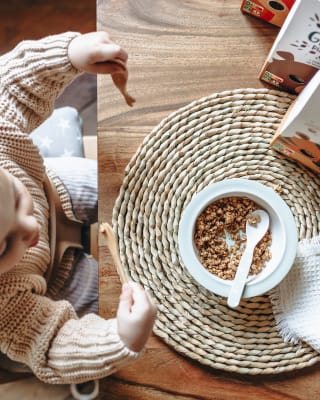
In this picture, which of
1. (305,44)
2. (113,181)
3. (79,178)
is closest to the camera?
(305,44)

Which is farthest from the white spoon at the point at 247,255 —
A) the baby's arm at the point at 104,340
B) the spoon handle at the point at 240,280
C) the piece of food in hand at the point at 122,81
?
the piece of food in hand at the point at 122,81

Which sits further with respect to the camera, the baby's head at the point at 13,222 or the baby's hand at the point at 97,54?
the baby's hand at the point at 97,54

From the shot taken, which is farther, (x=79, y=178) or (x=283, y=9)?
(x=79, y=178)

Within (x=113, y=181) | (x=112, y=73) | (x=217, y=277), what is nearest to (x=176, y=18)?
(x=112, y=73)

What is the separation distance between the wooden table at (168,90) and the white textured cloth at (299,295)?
3.0 inches

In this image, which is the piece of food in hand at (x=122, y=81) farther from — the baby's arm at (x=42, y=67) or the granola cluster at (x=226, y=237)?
the granola cluster at (x=226, y=237)

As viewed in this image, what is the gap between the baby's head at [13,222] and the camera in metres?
0.54

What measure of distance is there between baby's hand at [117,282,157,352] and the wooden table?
8cm

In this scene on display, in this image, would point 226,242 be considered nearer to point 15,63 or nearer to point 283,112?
point 283,112

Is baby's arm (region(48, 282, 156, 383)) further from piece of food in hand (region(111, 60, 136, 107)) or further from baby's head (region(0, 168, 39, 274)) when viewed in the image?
piece of food in hand (region(111, 60, 136, 107))

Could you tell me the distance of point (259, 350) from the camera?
70cm

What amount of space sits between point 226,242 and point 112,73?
11.0 inches

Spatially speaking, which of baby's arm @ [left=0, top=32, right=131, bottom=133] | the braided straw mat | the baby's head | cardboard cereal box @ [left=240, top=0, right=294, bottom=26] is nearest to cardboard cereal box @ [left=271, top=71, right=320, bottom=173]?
the braided straw mat

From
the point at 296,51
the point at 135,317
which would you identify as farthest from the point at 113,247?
the point at 296,51
